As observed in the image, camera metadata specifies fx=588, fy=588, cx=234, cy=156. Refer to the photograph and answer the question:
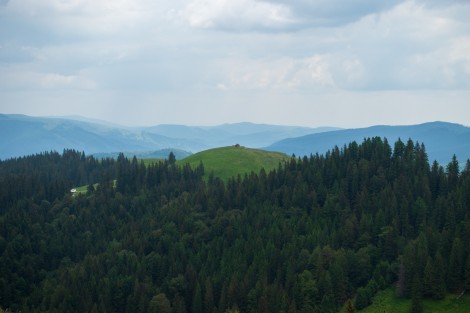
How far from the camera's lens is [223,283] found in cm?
13812

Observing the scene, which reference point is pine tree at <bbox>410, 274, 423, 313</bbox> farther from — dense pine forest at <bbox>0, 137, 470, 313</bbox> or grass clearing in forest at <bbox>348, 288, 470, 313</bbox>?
grass clearing in forest at <bbox>348, 288, 470, 313</bbox>

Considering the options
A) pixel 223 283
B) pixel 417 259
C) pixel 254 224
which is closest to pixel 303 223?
pixel 254 224

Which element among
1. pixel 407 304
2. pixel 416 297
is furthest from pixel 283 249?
pixel 416 297

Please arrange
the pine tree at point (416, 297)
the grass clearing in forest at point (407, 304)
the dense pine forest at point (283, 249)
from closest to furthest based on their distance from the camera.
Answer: the grass clearing in forest at point (407, 304) < the pine tree at point (416, 297) < the dense pine forest at point (283, 249)

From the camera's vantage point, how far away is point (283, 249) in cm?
14575

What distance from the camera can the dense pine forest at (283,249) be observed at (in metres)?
124

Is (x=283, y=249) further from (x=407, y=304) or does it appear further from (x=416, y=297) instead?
(x=416, y=297)

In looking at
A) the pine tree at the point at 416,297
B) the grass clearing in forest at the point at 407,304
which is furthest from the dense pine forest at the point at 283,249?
the grass clearing in forest at the point at 407,304

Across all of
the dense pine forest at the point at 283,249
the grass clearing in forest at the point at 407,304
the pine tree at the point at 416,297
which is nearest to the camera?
the grass clearing in forest at the point at 407,304

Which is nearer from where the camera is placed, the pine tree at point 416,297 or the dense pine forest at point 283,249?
the pine tree at point 416,297

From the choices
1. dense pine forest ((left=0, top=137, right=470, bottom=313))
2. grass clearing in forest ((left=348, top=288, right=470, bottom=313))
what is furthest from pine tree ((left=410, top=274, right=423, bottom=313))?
grass clearing in forest ((left=348, top=288, right=470, bottom=313))

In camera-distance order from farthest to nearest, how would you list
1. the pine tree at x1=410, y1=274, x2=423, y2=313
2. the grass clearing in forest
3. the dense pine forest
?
1. the dense pine forest
2. the pine tree at x1=410, y1=274, x2=423, y2=313
3. the grass clearing in forest

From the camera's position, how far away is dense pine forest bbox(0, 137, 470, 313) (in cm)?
12412

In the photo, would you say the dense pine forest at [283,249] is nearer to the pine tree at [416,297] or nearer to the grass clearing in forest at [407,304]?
the pine tree at [416,297]
